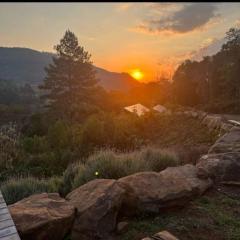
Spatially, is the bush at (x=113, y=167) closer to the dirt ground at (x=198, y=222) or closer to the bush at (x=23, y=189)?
the bush at (x=23, y=189)

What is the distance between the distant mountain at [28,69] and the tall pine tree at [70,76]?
67.5 metres

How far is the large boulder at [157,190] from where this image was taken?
4.75 metres

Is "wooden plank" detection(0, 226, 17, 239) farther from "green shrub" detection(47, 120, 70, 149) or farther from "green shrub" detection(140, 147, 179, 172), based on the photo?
"green shrub" detection(47, 120, 70, 149)

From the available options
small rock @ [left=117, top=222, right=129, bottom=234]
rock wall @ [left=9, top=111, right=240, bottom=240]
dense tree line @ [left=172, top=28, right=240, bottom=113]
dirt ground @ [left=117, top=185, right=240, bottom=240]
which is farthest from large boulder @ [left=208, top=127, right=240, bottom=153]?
dense tree line @ [left=172, top=28, right=240, bottom=113]

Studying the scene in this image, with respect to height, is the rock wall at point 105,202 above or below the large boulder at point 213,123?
above

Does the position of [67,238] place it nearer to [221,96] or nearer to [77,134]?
[77,134]

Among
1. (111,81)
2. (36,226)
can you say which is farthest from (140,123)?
(111,81)

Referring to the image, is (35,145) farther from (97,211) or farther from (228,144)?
(97,211)

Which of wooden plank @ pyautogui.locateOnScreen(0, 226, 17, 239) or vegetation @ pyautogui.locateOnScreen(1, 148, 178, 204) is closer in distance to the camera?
wooden plank @ pyautogui.locateOnScreen(0, 226, 17, 239)

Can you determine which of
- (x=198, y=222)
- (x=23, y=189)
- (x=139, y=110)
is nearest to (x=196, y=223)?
(x=198, y=222)

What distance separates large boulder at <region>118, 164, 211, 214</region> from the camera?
4.75 meters

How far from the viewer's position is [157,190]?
4973 millimetres

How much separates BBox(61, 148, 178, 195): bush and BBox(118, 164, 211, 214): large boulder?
1.14 m

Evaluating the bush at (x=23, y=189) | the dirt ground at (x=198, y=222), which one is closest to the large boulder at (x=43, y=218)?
the dirt ground at (x=198, y=222)
